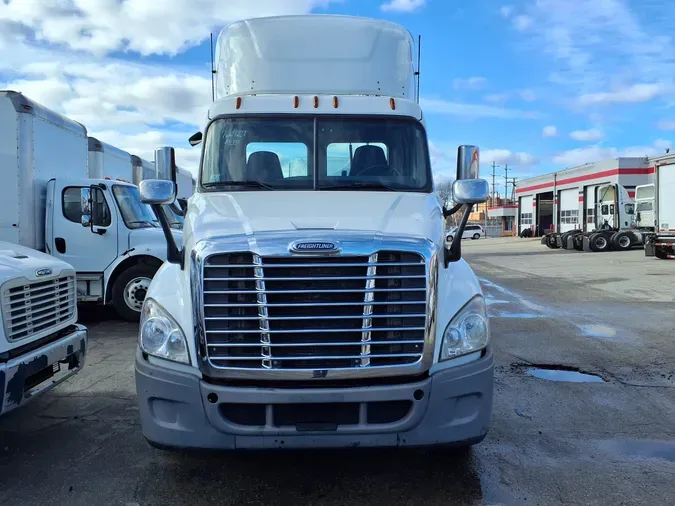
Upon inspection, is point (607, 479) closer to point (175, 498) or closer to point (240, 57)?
point (175, 498)

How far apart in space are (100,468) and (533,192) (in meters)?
56.2

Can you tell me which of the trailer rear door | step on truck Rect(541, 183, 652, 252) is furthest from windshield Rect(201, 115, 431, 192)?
step on truck Rect(541, 183, 652, 252)

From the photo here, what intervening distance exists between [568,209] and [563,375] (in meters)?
46.7

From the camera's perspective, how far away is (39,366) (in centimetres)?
411

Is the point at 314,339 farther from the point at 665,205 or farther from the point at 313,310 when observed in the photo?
the point at 665,205

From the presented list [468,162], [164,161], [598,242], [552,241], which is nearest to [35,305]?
[164,161]

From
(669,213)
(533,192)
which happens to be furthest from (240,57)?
(533,192)

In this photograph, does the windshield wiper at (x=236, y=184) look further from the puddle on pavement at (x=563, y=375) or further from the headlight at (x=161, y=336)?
the puddle on pavement at (x=563, y=375)

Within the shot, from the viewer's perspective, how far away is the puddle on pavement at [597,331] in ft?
27.6

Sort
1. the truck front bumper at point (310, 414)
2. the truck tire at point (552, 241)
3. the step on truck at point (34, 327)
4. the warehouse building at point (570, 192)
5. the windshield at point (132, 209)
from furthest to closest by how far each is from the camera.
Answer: the warehouse building at point (570, 192)
the truck tire at point (552, 241)
the windshield at point (132, 209)
the step on truck at point (34, 327)
the truck front bumper at point (310, 414)

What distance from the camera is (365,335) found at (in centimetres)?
332

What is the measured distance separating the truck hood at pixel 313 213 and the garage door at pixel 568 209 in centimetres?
4680

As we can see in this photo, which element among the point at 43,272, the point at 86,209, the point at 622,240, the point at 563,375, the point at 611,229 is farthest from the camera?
the point at 611,229

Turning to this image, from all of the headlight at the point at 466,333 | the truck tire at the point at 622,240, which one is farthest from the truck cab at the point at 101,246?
the truck tire at the point at 622,240
